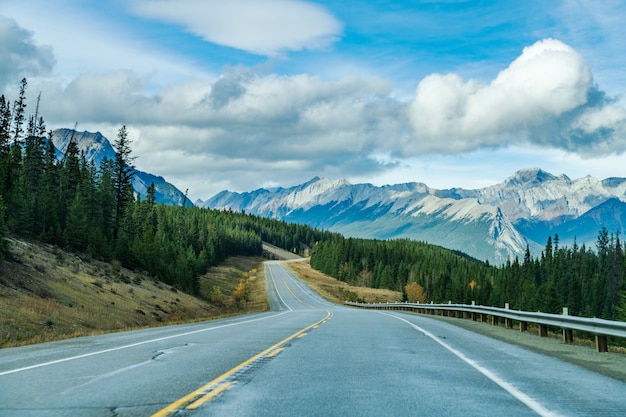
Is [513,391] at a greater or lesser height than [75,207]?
lesser

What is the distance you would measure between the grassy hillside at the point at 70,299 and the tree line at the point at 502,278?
5299 cm

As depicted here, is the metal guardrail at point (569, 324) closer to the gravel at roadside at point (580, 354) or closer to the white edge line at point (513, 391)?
the gravel at roadside at point (580, 354)

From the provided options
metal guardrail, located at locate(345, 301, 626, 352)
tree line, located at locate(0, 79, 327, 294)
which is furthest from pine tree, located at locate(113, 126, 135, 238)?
metal guardrail, located at locate(345, 301, 626, 352)

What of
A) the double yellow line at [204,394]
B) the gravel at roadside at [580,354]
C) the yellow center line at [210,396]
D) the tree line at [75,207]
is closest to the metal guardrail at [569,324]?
the gravel at roadside at [580,354]

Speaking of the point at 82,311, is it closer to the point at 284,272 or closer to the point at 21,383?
the point at 21,383

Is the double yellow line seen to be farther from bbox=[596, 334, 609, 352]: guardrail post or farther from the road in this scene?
bbox=[596, 334, 609, 352]: guardrail post

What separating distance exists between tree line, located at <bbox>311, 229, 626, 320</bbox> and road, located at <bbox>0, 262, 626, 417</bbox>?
72.0 metres

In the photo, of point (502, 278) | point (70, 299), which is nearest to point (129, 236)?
point (70, 299)

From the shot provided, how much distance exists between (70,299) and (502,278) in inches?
5442

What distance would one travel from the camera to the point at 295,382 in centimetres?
859

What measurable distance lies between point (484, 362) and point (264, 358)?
→ 439cm

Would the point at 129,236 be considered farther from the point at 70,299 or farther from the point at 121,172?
the point at 70,299

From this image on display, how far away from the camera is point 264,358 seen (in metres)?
11.6

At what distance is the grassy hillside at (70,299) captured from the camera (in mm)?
23812
